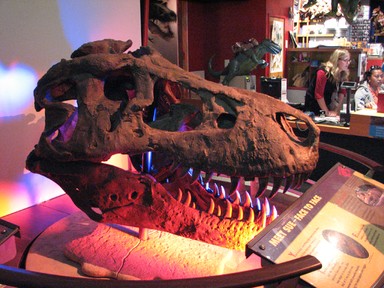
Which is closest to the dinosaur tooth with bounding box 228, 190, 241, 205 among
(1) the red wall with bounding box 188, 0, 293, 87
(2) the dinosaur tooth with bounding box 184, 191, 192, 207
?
(2) the dinosaur tooth with bounding box 184, 191, 192, 207

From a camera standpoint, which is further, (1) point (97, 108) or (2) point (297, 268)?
(1) point (97, 108)

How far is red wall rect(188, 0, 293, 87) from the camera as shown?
308 inches

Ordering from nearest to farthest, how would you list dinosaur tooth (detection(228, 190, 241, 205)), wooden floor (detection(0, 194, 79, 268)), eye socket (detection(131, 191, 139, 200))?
eye socket (detection(131, 191, 139, 200))
dinosaur tooth (detection(228, 190, 241, 205))
wooden floor (detection(0, 194, 79, 268))

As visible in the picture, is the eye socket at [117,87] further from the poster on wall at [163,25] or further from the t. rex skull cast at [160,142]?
the poster on wall at [163,25]

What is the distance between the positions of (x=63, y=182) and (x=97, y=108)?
1.42ft

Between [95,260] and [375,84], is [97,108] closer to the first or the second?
[95,260]

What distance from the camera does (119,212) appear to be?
1921mm

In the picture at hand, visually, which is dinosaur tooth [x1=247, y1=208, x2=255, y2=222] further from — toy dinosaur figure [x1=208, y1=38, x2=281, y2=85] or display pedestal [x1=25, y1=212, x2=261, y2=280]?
toy dinosaur figure [x1=208, y1=38, x2=281, y2=85]

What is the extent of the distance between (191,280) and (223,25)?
763cm

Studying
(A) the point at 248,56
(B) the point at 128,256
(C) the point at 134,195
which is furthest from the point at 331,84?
(C) the point at 134,195

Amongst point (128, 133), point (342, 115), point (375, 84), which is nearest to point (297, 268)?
point (128, 133)

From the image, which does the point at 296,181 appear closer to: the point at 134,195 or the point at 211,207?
the point at 211,207

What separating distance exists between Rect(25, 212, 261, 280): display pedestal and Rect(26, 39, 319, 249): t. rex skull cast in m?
0.26

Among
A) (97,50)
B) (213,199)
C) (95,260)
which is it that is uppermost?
(97,50)
